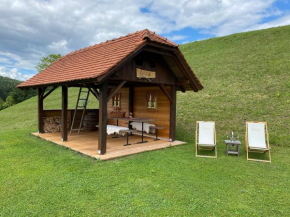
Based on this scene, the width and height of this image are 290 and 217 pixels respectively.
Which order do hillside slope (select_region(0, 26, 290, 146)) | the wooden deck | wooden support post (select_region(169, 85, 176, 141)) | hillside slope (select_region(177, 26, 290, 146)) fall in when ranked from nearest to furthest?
1. the wooden deck
2. wooden support post (select_region(169, 85, 176, 141))
3. hillside slope (select_region(0, 26, 290, 146))
4. hillside slope (select_region(177, 26, 290, 146))

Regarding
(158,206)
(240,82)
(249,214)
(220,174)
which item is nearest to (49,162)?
(158,206)

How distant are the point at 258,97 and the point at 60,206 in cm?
1176

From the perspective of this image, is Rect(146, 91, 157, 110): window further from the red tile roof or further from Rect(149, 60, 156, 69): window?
the red tile roof

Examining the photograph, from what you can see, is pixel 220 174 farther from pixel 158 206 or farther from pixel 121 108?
pixel 121 108

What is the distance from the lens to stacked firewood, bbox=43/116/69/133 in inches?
384

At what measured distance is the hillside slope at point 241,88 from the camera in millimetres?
10102

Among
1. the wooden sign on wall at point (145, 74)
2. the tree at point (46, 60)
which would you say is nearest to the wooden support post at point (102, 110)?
the wooden sign on wall at point (145, 74)

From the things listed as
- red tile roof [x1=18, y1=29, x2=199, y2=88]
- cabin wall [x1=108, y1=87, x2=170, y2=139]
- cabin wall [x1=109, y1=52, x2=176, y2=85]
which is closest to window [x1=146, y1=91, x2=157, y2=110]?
cabin wall [x1=108, y1=87, x2=170, y2=139]

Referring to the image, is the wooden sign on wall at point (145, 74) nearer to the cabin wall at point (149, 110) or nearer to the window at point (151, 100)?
the cabin wall at point (149, 110)

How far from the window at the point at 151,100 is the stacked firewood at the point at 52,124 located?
4.22 metres

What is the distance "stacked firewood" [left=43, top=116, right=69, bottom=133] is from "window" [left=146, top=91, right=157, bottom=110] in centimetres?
422

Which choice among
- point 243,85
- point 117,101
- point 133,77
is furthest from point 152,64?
point 243,85

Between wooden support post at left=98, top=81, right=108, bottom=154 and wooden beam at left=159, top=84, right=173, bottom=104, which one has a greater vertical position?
wooden beam at left=159, top=84, right=173, bottom=104

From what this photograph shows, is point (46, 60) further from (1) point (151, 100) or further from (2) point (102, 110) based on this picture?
(2) point (102, 110)
